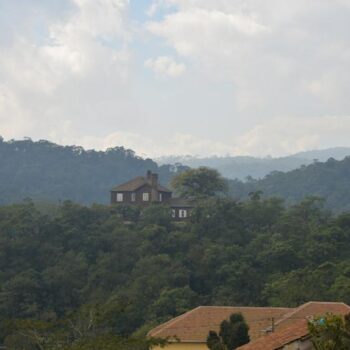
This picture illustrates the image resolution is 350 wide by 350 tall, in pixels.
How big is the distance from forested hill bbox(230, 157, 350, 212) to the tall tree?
48687 mm

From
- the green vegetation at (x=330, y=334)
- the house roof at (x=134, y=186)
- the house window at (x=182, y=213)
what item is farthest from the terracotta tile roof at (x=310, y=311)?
the house roof at (x=134, y=186)

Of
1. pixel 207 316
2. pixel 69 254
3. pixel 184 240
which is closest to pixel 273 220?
pixel 184 240

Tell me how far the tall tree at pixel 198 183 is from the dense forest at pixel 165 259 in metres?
3.16

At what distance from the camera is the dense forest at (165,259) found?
57.6m

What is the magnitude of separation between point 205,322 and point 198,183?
4017cm

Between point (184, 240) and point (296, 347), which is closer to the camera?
point (296, 347)

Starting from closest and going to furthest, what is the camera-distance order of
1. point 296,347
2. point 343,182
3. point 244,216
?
point 296,347
point 244,216
point 343,182

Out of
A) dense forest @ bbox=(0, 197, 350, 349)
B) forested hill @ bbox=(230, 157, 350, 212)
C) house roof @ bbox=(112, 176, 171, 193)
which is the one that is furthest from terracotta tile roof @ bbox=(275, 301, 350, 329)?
forested hill @ bbox=(230, 157, 350, 212)

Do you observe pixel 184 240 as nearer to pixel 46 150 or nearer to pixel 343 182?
pixel 343 182

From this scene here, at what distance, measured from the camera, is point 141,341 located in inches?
1233

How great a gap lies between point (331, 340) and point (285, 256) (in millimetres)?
46621

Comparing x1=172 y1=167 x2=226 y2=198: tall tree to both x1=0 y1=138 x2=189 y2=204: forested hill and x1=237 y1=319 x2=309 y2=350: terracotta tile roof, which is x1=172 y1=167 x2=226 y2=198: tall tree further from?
x1=0 y1=138 x2=189 y2=204: forested hill

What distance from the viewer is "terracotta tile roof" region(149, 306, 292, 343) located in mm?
38594

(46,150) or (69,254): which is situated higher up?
(46,150)
